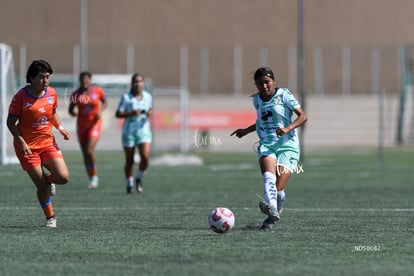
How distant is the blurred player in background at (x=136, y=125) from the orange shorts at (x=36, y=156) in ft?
23.1

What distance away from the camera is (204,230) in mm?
13242

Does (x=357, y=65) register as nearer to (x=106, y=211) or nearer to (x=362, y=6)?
(x=362, y=6)

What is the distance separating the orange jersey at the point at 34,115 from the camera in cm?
1338

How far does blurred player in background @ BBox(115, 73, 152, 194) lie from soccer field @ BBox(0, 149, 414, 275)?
620 mm

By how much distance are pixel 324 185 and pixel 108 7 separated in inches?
1399

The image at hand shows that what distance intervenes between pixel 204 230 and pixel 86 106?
939 cm

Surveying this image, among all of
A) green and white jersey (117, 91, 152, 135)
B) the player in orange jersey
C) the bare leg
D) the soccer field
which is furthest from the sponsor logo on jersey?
the bare leg

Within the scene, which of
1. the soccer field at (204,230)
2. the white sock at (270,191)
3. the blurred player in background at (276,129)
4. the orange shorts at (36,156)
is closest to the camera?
the soccer field at (204,230)

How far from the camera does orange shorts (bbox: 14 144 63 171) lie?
44.3ft

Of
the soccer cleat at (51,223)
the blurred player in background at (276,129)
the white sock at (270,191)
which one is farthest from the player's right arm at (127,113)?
the white sock at (270,191)

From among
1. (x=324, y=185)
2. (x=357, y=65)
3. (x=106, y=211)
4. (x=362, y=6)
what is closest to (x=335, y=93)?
(x=357, y=65)

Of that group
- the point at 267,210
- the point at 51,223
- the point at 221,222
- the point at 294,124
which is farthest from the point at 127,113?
the point at 221,222

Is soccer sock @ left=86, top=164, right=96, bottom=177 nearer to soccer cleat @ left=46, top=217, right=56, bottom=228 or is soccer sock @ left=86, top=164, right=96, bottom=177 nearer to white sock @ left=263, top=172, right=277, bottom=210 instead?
soccer cleat @ left=46, top=217, right=56, bottom=228

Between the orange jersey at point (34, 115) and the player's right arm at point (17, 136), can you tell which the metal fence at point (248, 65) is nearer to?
the orange jersey at point (34, 115)
